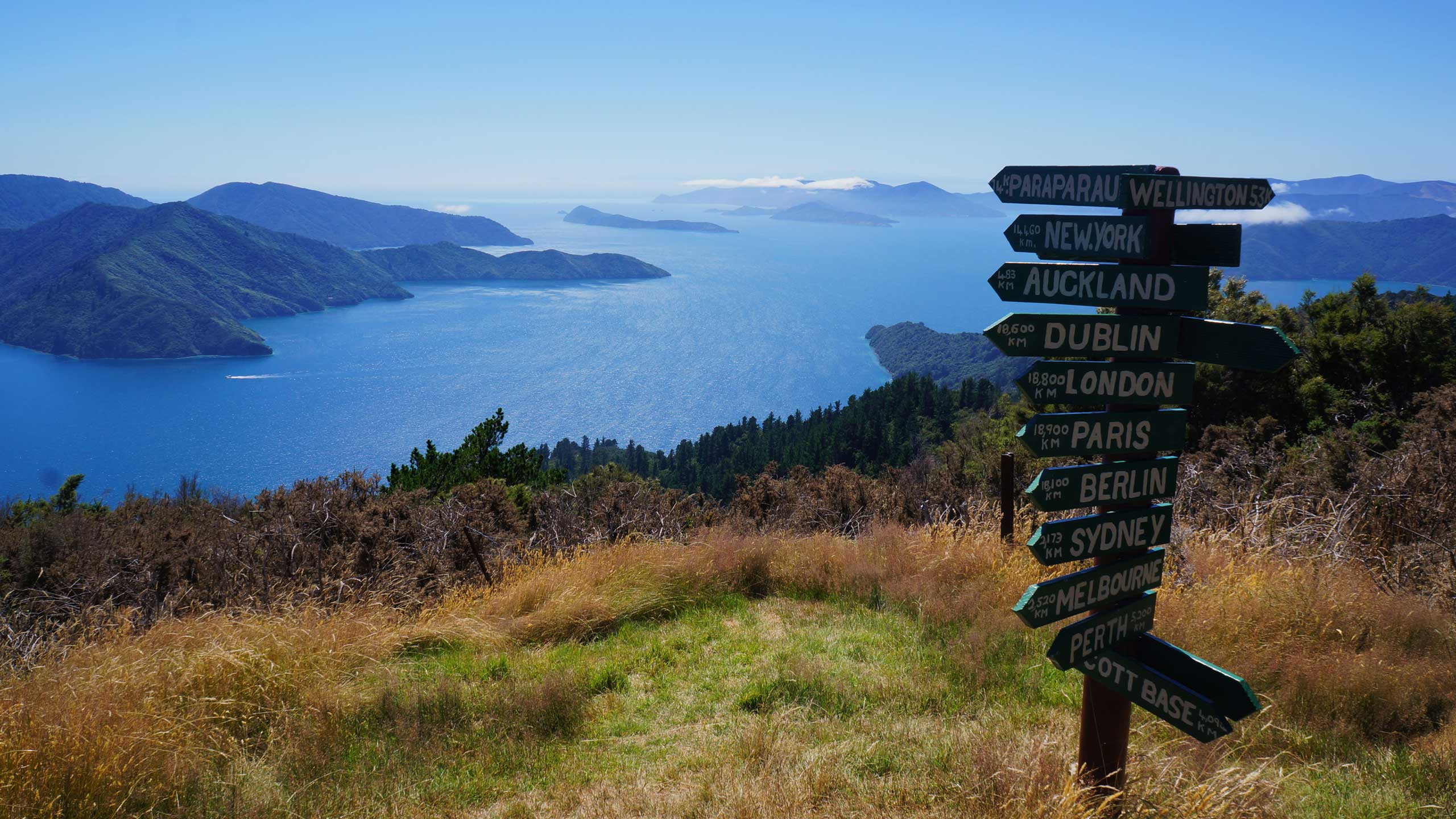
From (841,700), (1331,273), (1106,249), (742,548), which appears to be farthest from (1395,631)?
(1331,273)

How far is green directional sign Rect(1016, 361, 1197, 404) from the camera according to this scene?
243 cm

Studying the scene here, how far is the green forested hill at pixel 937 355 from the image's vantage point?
96.0 m

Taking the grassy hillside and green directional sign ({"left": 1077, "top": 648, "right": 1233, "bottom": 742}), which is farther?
the grassy hillside

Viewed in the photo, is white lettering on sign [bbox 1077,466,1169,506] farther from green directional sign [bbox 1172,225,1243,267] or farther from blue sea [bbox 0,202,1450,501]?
blue sea [bbox 0,202,1450,501]

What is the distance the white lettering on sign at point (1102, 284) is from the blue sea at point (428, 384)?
68.7 meters

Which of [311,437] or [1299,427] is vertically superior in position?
[1299,427]

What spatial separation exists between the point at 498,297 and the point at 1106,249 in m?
175

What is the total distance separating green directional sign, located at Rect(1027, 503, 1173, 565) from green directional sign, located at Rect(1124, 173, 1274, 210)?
3.05 ft

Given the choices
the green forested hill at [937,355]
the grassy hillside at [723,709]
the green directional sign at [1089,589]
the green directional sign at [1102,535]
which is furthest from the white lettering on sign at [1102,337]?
the green forested hill at [937,355]

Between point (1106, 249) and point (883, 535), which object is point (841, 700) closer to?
point (1106, 249)

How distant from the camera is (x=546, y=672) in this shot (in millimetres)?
4387

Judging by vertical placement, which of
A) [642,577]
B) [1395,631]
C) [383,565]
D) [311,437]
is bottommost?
[311,437]

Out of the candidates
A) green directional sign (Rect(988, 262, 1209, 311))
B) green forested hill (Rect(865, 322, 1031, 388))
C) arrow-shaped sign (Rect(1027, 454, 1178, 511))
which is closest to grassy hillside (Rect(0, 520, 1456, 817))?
arrow-shaped sign (Rect(1027, 454, 1178, 511))

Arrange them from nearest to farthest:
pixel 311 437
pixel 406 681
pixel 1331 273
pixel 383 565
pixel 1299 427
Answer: pixel 406 681 → pixel 383 565 → pixel 1299 427 → pixel 311 437 → pixel 1331 273
